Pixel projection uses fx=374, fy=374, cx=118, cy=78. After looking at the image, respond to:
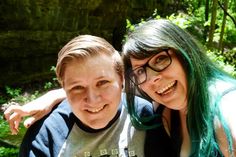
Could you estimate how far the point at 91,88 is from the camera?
2232mm

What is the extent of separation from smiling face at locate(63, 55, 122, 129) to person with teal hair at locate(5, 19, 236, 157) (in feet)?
0.65

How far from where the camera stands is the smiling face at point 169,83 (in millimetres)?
2297

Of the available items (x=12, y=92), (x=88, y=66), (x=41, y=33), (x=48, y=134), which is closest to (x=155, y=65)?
(x=88, y=66)

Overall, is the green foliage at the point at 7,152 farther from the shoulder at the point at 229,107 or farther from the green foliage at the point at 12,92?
the green foliage at the point at 12,92

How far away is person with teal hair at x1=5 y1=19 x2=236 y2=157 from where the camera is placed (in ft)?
7.43

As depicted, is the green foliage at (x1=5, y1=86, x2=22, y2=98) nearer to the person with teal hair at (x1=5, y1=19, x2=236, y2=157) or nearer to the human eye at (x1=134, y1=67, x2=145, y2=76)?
the person with teal hair at (x1=5, y1=19, x2=236, y2=157)

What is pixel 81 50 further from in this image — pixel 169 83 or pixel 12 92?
pixel 12 92

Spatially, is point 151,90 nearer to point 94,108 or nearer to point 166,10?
point 94,108

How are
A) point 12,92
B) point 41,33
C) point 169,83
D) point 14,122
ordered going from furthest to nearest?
1. point 41,33
2. point 12,92
3. point 14,122
4. point 169,83

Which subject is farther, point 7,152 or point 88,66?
point 7,152

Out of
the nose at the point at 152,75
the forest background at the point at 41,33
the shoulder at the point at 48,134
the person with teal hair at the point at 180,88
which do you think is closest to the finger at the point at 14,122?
the person with teal hair at the point at 180,88

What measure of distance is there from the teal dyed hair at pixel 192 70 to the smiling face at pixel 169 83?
0.03 metres

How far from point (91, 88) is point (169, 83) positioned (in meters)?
0.48

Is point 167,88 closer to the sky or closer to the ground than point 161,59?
closer to the ground
